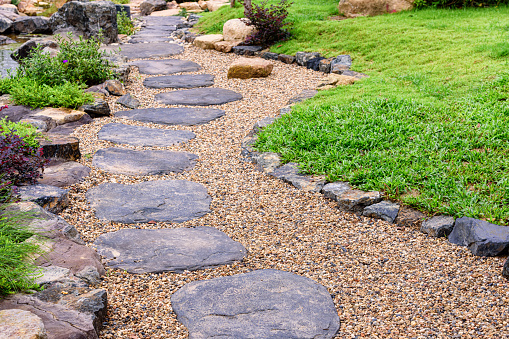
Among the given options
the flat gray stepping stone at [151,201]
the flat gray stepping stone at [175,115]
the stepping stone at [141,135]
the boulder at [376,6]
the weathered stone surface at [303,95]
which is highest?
the boulder at [376,6]

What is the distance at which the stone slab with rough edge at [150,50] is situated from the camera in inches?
422

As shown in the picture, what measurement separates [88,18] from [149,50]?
1699mm

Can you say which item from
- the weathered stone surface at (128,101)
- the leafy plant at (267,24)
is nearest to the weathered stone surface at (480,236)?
the weathered stone surface at (128,101)

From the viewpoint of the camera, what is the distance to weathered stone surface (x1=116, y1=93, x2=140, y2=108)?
23.9 ft

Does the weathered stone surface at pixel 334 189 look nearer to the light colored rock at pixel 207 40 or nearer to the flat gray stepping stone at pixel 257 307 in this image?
the flat gray stepping stone at pixel 257 307

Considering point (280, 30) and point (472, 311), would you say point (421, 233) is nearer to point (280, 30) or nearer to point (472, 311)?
point (472, 311)

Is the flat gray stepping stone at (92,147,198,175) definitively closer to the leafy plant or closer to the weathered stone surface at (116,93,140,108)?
the weathered stone surface at (116,93,140,108)

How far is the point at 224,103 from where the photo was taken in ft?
24.7

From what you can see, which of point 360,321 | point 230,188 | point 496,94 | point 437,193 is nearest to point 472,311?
point 360,321

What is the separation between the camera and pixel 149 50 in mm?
11195

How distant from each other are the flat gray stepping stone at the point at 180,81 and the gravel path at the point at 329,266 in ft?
10.6

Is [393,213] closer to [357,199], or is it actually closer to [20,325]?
[357,199]

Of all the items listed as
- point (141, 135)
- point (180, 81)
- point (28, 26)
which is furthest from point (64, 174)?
point (28, 26)

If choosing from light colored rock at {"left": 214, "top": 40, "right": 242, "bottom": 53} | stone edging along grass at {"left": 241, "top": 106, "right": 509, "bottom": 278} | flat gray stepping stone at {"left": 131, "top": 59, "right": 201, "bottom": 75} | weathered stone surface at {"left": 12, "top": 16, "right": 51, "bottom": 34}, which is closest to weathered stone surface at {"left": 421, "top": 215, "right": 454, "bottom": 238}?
stone edging along grass at {"left": 241, "top": 106, "right": 509, "bottom": 278}
